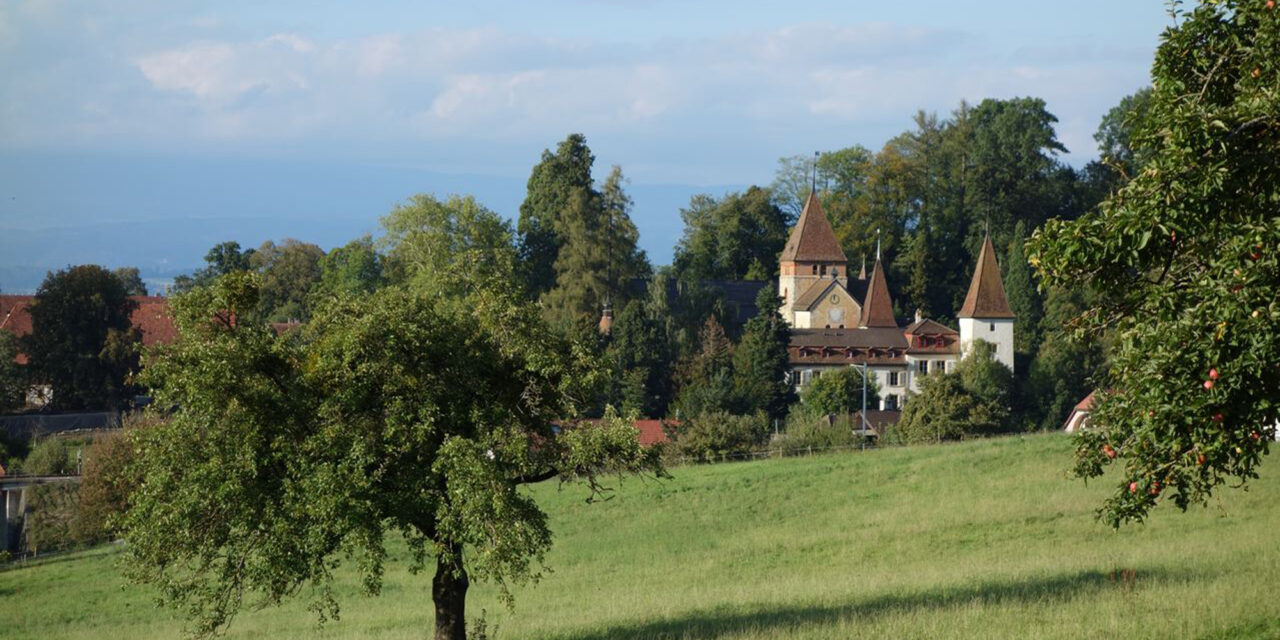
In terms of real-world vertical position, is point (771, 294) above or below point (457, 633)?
above

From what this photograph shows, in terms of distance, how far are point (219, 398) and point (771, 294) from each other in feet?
243

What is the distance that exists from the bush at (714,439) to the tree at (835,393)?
80.9 feet

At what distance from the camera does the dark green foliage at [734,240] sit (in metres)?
127

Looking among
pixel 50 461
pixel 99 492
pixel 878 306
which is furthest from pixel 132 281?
pixel 99 492

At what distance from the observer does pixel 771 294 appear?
8912cm

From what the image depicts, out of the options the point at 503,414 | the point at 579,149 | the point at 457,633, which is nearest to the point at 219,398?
the point at 503,414

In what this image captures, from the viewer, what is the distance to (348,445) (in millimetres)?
17062

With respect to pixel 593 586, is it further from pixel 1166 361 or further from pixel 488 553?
pixel 1166 361

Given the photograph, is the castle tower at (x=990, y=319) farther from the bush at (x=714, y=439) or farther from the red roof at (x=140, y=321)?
the red roof at (x=140, y=321)

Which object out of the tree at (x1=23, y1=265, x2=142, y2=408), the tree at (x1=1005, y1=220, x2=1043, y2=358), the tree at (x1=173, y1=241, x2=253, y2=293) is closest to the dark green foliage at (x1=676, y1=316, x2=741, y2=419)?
the tree at (x1=1005, y1=220, x2=1043, y2=358)

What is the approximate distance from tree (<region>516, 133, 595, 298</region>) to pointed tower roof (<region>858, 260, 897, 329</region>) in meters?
25.4

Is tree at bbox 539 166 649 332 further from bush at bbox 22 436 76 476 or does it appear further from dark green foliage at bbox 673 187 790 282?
bush at bbox 22 436 76 476

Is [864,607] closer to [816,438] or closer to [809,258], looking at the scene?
[816,438]

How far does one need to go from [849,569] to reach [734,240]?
9955cm
